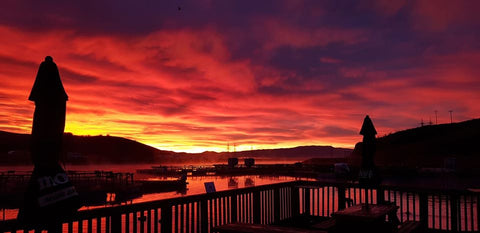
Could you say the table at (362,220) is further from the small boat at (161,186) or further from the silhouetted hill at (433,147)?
the silhouetted hill at (433,147)

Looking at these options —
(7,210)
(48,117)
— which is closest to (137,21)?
(48,117)

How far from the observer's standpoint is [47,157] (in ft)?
13.2

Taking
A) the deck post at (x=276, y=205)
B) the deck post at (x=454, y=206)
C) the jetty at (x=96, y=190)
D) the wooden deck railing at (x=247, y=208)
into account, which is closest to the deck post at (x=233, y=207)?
the wooden deck railing at (x=247, y=208)

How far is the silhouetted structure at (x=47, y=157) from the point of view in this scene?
380 cm

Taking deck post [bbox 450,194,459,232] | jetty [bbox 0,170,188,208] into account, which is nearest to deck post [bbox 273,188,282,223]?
deck post [bbox 450,194,459,232]

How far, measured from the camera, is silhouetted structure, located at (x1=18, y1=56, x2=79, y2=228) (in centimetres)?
380

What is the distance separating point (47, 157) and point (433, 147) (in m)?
137

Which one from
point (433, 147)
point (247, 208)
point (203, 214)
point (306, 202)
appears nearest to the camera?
point (203, 214)

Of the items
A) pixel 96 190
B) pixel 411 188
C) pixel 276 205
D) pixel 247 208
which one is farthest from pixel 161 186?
pixel 411 188

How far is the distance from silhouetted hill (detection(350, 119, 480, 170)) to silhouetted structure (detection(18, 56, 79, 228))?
99.7 meters

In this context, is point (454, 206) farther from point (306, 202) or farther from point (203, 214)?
point (203, 214)

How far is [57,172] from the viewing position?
4.07 m

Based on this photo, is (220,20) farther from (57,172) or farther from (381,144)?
(381,144)

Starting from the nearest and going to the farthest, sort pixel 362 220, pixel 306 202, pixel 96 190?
pixel 362 220, pixel 306 202, pixel 96 190
